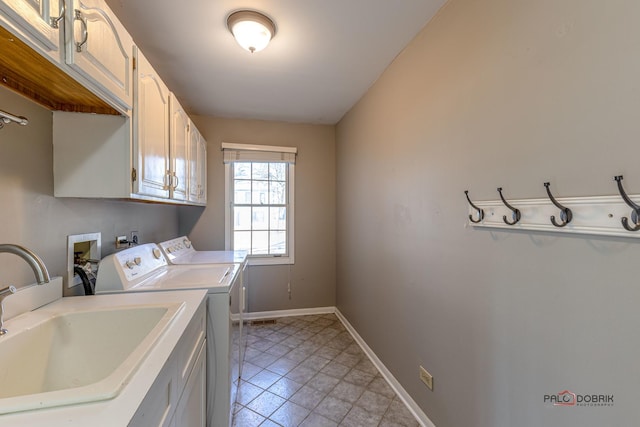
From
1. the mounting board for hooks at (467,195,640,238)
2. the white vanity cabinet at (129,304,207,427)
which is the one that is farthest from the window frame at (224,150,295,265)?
the mounting board for hooks at (467,195,640,238)

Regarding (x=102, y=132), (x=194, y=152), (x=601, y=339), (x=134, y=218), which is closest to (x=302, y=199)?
(x=194, y=152)

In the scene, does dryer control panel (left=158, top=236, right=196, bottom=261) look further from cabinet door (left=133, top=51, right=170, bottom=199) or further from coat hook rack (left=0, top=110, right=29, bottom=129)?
coat hook rack (left=0, top=110, right=29, bottom=129)

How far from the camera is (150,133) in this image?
146 centimetres

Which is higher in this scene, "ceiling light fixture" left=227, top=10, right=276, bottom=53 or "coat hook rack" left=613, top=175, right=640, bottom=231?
"ceiling light fixture" left=227, top=10, right=276, bottom=53

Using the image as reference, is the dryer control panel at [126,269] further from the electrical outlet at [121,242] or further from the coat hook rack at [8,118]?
the coat hook rack at [8,118]

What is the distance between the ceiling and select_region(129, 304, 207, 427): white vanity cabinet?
1.65m

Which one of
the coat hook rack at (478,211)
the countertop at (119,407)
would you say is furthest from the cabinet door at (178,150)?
the coat hook rack at (478,211)

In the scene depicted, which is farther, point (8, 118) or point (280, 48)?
point (280, 48)

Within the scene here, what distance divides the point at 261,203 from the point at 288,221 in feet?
1.34

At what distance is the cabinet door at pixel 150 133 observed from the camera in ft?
4.31

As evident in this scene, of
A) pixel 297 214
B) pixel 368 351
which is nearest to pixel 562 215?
pixel 368 351

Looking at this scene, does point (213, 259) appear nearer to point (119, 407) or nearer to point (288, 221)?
point (288, 221)

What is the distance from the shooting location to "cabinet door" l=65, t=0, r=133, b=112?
0.86 meters

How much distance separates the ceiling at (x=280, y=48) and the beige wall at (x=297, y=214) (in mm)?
463
